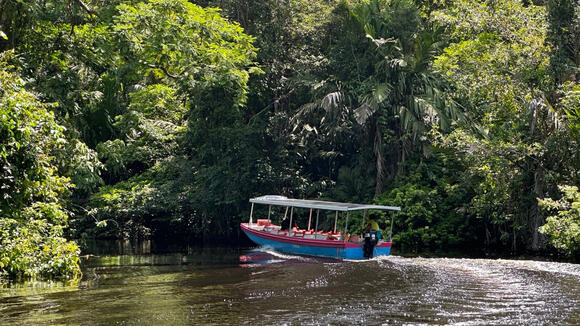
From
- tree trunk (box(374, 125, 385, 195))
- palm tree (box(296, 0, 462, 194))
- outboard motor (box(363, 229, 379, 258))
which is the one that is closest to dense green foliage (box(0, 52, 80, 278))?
outboard motor (box(363, 229, 379, 258))

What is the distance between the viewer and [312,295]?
45.6 feet

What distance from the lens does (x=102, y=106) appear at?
30.7m

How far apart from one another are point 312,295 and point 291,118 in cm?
1496

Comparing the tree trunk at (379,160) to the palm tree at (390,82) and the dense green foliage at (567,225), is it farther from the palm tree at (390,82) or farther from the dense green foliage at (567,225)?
the dense green foliage at (567,225)

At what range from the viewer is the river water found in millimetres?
11625

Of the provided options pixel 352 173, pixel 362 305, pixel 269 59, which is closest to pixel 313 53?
pixel 269 59

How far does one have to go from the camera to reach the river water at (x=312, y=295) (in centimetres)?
1162

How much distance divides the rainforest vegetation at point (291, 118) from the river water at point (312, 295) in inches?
91.0

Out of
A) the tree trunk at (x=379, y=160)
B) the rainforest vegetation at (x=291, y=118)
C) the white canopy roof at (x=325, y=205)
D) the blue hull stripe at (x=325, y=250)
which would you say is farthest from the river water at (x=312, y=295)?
the tree trunk at (x=379, y=160)

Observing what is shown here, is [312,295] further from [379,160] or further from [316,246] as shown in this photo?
Answer: [379,160]

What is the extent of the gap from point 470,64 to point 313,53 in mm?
7990

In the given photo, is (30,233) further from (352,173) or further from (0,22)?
(352,173)

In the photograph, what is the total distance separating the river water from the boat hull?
988 millimetres

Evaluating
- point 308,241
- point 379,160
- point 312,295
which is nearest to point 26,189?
point 312,295
